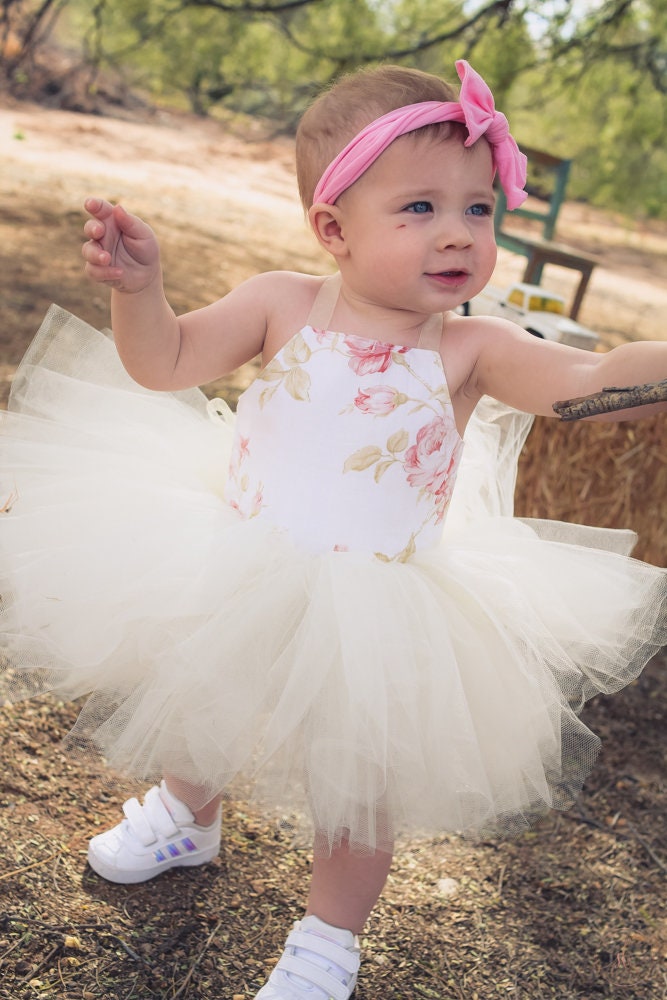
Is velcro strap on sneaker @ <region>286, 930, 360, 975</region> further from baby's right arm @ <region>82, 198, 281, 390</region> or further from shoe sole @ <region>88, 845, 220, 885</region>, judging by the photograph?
baby's right arm @ <region>82, 198, 281, 390</region>

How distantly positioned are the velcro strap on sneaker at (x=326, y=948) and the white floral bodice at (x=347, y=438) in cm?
69

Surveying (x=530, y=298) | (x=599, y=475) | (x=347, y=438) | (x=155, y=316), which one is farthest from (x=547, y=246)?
(x=155, y=316)

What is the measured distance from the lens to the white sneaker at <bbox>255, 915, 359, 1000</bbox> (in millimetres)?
1697

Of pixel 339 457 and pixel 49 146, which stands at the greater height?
pixel 339 457

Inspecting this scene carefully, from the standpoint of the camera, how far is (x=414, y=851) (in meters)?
2.25

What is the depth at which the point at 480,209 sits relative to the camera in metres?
1.63

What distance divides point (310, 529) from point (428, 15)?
5.27 metres

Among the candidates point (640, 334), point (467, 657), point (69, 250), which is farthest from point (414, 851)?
point (640, 334)

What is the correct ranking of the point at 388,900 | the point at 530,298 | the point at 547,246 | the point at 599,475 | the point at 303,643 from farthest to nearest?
1. the point at 547,246
2. the point at 530,298
3. the point at 599,475
4. the point at 388,900
5. the point at 303,643

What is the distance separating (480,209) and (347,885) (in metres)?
1.19

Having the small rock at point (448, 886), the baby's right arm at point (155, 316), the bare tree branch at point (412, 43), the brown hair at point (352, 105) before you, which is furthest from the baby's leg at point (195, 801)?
the bare tree branch at point (412, 43)

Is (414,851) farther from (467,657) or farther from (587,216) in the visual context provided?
(587,216)

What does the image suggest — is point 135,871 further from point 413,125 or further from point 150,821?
point 413,125

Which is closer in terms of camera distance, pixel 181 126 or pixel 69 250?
pixel 69 250
